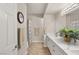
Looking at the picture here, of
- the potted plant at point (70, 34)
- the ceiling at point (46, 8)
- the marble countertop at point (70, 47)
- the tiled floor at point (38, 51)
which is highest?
the ceiling at point (46, 8)

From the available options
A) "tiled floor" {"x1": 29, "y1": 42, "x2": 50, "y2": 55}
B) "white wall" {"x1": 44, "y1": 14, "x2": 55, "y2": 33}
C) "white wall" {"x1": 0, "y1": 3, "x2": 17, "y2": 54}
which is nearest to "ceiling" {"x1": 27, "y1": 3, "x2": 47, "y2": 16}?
"white wall" {"x1": 44, "y1": 14, "x2": 55, "y2": 33}

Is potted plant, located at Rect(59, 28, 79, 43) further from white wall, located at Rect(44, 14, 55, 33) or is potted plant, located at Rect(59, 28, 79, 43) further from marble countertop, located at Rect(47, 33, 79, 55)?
white wall, located at Rect(44, 14, 55, 33)

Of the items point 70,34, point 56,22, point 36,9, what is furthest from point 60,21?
point 36,9

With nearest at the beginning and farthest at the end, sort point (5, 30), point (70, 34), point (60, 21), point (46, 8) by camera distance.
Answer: point (5, 30) < point (70, 34) < point (60, 21) < point (46, 8)

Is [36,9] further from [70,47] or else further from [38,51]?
[70,47]

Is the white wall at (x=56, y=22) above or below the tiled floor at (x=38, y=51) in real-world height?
above

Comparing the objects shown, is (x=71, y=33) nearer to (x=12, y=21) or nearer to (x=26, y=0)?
(x=12, y=21)

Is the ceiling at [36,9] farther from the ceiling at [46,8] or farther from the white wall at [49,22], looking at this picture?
the white wall at [49,22]

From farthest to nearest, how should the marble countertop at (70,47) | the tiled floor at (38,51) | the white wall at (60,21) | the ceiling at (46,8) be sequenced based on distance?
the tiled floor at (38,51) → the ceiling at (46,8) → the white wall at (60,21) → the marble countertop at (70,47)

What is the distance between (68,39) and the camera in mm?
2111

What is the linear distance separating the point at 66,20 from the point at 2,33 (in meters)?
1.29

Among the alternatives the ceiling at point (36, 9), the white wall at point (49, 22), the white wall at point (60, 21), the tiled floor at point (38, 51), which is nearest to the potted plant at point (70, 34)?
the white wall at point (60, 21)

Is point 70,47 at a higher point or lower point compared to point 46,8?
lower

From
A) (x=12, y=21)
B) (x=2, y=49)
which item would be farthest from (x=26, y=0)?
(x=12, y=21)
